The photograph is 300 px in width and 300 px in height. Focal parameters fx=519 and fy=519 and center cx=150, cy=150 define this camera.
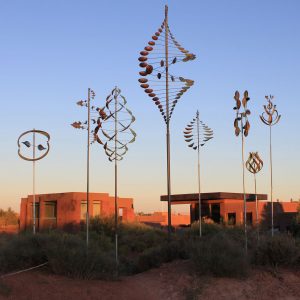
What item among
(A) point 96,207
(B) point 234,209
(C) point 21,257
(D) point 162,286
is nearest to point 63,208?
(A) point 96,207

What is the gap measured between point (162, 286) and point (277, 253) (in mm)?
4555

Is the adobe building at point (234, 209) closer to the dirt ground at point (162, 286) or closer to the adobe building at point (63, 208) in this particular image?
the adobe building at point (63, 208)

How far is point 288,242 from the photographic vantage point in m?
18.8

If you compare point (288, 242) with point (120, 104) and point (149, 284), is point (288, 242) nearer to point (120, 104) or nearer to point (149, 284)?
point (149, 284)

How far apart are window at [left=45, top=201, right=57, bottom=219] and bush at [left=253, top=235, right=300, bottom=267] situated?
34208 millimetres

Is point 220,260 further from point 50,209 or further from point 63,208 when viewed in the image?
point 50,209

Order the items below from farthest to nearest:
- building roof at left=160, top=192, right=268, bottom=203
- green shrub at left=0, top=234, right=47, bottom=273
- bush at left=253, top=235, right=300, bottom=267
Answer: building roof at left=160, top=192, right=268, bottom=203 → bush at left=253, top=235, right=300, bottom=267 → green shrub at left=0, top=234, right=47, bottom=273

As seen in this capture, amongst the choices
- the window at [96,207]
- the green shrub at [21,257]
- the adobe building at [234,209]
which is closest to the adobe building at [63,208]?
the window at [96,207]

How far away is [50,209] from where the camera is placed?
166 feet

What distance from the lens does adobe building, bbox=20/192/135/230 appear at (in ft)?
158

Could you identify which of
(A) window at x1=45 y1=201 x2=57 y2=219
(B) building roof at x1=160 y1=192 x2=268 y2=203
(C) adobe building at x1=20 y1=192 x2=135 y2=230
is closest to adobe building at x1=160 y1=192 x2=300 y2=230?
(B) building roof at x1=160 y1=192 x2=268 y2=203

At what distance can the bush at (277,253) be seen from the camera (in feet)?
60.7

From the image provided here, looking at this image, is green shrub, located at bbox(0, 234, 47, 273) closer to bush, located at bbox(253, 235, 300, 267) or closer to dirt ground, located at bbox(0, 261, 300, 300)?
dirt ground, located at bbox(0, 261, 300, 300)

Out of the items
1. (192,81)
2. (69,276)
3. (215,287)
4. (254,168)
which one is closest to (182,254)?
(215,287)
